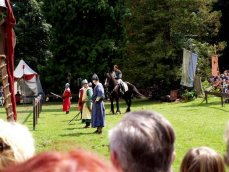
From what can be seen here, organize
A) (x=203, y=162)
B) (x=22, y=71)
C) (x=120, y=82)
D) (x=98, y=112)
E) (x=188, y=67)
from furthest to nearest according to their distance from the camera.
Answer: (x=22, y=71), (x=188, y=67), (x=120, y=82), (x=98, y=112), (x=203, y=162)

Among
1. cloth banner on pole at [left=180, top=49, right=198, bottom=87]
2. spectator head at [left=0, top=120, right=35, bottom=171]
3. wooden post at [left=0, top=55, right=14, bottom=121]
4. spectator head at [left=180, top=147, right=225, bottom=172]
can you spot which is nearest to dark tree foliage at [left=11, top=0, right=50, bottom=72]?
cloth banner on pole at [left=180, top=49, right=198, bottom=87]

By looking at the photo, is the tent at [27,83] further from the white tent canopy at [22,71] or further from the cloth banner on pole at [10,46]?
the cloth banner on pole at [10,46]

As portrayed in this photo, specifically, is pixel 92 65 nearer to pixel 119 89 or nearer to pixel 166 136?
pixel 119 89

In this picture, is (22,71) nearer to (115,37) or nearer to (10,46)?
(115,37)

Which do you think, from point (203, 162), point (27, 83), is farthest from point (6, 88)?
point (27, 83)

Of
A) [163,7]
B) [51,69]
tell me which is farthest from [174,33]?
[51,69]

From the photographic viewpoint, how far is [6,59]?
18.9ft

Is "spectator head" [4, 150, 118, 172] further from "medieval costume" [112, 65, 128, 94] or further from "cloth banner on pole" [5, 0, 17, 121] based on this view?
"medieval costume" [112, 65, 128, 94]

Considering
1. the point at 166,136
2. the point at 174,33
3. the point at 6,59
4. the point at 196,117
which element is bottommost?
the point at 196,117

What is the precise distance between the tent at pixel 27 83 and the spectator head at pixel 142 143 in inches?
1251

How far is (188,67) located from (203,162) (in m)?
23.9

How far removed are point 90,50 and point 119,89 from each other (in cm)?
1405

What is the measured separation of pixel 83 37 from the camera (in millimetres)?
35375

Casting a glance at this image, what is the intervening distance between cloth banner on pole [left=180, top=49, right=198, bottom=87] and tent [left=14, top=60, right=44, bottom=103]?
36.7ft
